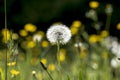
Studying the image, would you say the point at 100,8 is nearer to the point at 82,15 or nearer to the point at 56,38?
the point at 82,15

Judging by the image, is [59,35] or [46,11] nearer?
[59,35]

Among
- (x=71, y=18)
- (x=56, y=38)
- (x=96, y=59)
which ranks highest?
(x=56, y=38)

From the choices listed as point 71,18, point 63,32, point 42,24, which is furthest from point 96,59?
point 71,18

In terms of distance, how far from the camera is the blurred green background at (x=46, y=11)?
41.8 feet

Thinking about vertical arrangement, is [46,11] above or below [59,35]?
below

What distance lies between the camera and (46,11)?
12945mm

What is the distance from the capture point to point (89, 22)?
43.4 ft

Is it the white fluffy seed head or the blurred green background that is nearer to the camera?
the white fluffy seed head

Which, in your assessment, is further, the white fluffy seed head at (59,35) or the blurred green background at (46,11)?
the blurred green background at (46,11)

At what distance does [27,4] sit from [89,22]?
1.59m

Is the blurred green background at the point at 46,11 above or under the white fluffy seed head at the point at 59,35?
under

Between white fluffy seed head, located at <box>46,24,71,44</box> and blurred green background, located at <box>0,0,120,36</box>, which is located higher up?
white fluffy seed head, located at <box>46,24,71,44</box>

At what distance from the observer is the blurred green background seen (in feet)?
41.8

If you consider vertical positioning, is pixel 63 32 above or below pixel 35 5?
above
